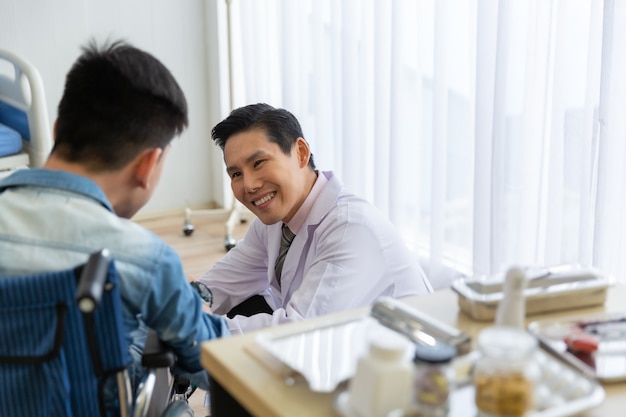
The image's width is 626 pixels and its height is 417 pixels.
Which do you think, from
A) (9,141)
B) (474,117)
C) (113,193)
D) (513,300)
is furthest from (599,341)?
(9,141)

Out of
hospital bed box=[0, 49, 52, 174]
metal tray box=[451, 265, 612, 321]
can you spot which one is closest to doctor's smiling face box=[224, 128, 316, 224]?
metal tray box=[451, 265, 612, 321]

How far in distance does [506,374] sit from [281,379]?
0.27 m

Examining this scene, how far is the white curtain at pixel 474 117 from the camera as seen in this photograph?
6.67 feet

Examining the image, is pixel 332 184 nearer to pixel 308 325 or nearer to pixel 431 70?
pixel 308 325

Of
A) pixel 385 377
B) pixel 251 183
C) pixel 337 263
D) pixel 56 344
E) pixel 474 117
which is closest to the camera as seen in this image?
pixel 385 377

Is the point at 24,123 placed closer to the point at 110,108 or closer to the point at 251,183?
the point at 251,183

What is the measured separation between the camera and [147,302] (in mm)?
1088

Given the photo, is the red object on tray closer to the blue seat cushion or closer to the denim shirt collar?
the denim shirt collar

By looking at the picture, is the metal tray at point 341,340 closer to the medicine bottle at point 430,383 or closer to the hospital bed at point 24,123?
the medicine bottle at point 430,383

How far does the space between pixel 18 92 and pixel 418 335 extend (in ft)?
9.22

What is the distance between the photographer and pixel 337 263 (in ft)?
5.45

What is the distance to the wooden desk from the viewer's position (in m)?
0.83

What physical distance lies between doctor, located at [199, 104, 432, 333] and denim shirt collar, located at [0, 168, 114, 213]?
532mm

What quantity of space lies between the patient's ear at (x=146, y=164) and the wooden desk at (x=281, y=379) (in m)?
0.34
